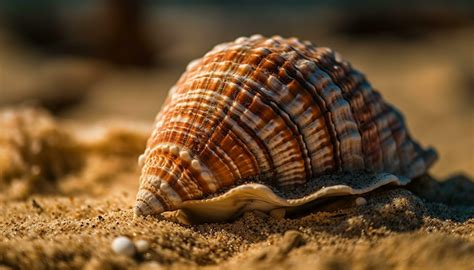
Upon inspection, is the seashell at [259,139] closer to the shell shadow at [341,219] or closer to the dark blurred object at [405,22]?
the shell shadow at [341,219]

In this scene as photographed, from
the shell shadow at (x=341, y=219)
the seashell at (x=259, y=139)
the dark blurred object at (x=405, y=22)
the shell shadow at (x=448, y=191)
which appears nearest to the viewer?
the shell shadow at (x=341, y=219)

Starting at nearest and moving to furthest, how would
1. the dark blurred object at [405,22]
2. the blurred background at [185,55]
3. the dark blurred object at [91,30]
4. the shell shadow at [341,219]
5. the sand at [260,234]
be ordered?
Result: the sand at [260,234] → the shell shadow at [341,219] → the blurred background at [185,55] → the dark blurred object at [91,30] → the dark blurred object at [405,22]

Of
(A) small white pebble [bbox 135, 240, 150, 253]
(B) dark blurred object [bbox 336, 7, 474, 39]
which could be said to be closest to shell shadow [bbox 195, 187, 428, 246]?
(A) small white pebble [bbox 135, 240, 150, 253]

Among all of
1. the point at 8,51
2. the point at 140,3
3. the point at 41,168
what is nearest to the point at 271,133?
the point at 41,168

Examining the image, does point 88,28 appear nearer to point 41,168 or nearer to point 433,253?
point 41,168

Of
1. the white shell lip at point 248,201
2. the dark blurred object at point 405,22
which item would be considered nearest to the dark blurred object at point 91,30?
the dark blurred object at point 405,22

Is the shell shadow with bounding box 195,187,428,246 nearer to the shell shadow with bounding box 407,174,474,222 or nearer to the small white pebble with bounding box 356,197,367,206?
the small white pebble with bounding box 356,197,367,206

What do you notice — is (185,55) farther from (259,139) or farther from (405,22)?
(259,139)

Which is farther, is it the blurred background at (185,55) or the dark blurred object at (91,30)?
the dark blurred object at (91,30)
